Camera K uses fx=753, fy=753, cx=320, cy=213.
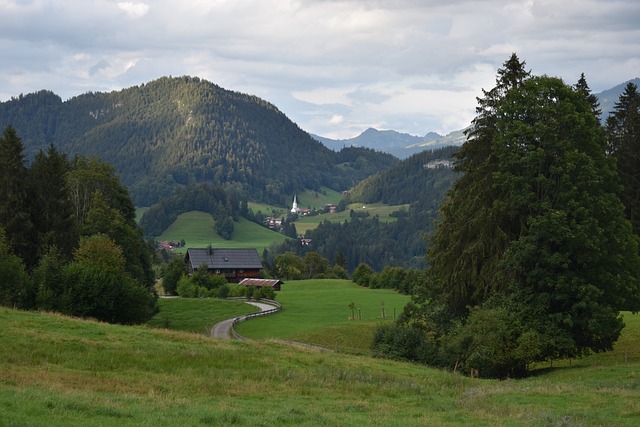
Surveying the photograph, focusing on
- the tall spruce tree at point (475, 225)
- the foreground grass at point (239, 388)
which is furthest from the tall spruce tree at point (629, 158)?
the foreground grass at point (239, 388)

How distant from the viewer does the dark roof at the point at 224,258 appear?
158 meters

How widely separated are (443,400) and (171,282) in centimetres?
10555

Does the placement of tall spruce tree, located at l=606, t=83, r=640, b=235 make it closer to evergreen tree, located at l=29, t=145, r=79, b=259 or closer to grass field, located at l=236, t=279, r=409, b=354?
grass field, located at l=236, t=279, r=409, b=354

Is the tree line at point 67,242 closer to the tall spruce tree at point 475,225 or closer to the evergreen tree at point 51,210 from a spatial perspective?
the evergreen tree at point 51,210

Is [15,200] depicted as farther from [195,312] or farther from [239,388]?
[239,388]

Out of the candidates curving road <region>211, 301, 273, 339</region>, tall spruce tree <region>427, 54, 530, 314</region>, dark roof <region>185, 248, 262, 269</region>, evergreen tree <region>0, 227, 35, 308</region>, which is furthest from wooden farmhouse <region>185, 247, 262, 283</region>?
A: tall spruce tree <region>427, 54, 530, 314</region>

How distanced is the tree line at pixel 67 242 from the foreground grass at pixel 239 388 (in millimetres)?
13981

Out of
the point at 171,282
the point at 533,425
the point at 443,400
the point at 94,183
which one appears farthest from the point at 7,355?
the point at 171,282

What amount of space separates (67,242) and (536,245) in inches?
1723

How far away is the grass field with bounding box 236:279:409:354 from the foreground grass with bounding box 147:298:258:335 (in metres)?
4.53

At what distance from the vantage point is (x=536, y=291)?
145 feet

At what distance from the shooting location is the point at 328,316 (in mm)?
88312

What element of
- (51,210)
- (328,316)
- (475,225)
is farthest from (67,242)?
(475,225)

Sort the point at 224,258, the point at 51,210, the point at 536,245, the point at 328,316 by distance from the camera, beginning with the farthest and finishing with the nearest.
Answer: the point at 224,258, the point at 328,316, the point at 51,210, the point at 536,245
